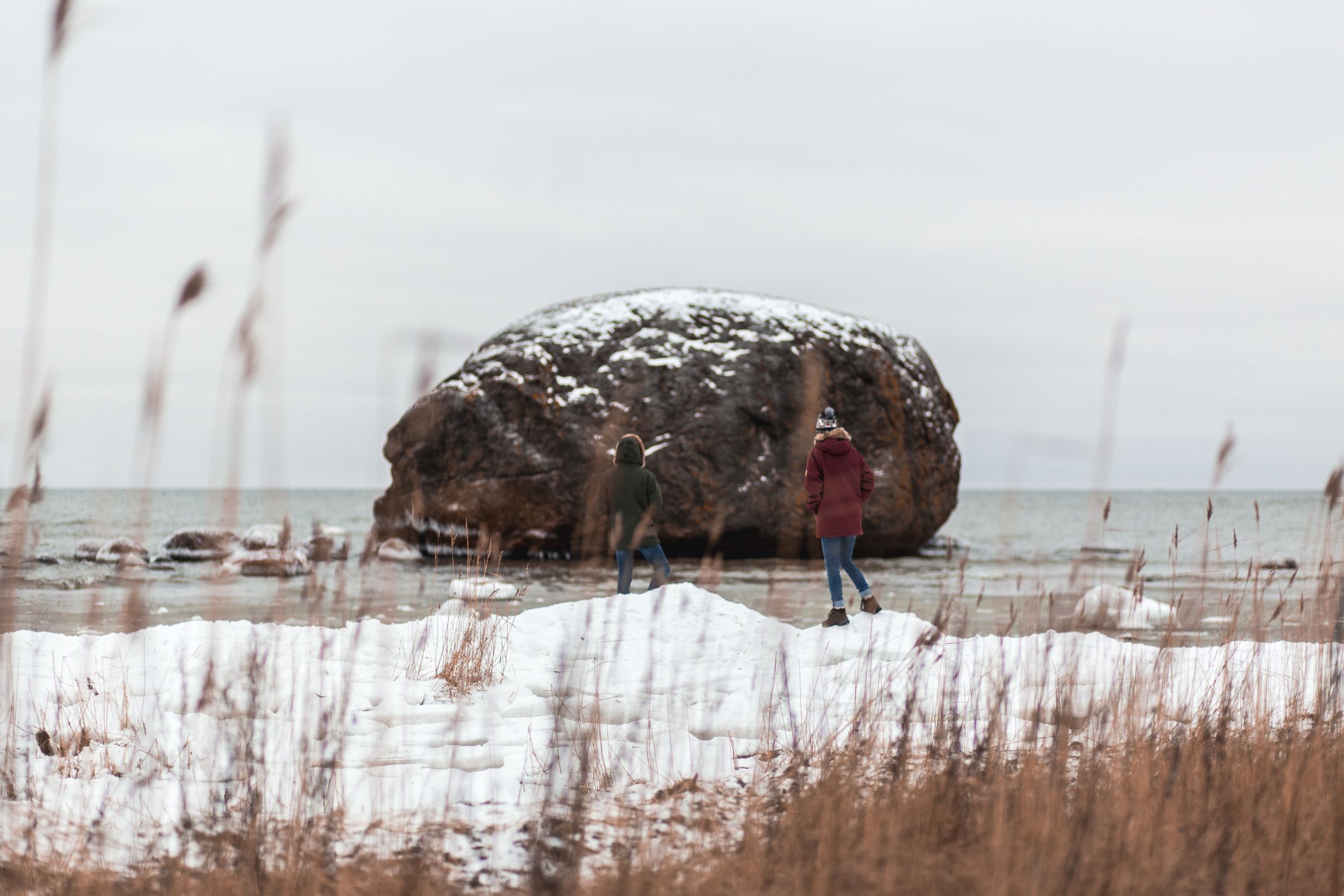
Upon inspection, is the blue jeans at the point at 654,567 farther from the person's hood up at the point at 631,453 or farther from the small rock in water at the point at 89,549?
the small rock in water at the point at 89,549

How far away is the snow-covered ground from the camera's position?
9.78 ft

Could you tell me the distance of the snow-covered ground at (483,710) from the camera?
2.98 meters

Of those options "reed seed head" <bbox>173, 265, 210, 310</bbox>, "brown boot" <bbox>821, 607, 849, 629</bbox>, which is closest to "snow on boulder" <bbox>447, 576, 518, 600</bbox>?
"brown boot" <bbox>821, 607, 849, 629</bbox>

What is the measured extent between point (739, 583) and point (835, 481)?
3912 millimetres

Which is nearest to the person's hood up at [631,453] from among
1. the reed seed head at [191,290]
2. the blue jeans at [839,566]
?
the blue jeans at [839,566]

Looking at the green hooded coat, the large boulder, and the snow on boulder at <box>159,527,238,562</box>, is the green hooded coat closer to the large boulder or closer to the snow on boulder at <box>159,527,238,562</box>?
the large boulder

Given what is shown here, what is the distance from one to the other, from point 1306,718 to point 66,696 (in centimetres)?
525

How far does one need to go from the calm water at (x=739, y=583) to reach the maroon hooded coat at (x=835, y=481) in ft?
1.87

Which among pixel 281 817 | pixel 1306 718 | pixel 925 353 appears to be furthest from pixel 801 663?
pixel 925 353

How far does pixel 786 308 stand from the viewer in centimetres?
1459

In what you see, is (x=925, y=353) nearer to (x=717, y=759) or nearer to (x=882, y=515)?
(x=882, y=515)

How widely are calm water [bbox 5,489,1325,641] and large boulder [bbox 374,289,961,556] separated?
0.67m

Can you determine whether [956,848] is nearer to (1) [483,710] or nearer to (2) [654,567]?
(1) [483,710]

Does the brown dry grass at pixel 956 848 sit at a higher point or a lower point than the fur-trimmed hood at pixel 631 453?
lower
